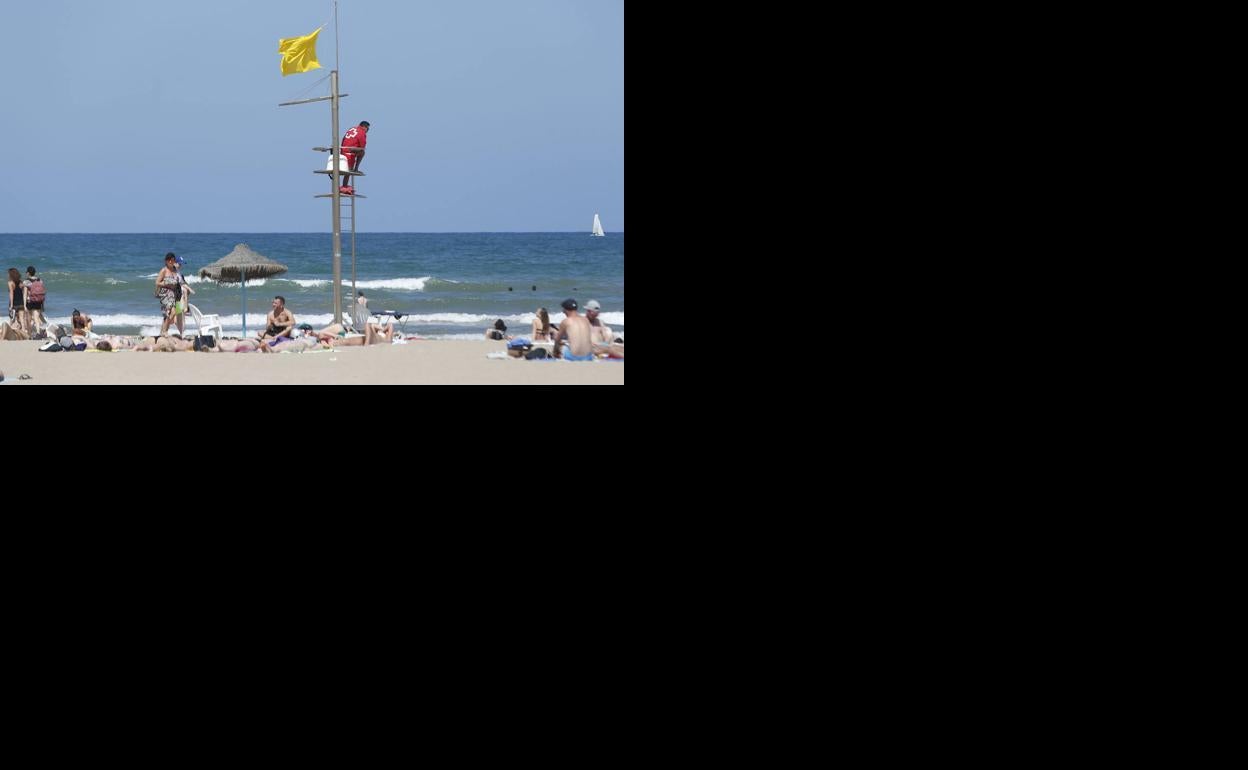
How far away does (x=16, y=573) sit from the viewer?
2012mm

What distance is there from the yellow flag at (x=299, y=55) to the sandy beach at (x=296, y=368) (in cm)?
271

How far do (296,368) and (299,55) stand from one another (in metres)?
3.66

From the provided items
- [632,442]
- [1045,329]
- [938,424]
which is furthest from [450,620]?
[1045,329]

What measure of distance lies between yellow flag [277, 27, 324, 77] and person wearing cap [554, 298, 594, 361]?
3866mm

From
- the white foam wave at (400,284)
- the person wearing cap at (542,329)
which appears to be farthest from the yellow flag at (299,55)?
the white foam wave at (400,284)

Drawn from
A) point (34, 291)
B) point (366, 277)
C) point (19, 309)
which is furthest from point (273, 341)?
point (366, 277)

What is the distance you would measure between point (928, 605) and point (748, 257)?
1018 mm

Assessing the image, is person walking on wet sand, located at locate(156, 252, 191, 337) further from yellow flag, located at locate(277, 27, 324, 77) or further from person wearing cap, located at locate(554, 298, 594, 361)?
person wearing cap, located at locate(554, 298, 594, 361)

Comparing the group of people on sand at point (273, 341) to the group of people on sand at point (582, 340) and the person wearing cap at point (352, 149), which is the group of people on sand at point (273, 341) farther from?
the group of people on sand at point (582, 340)

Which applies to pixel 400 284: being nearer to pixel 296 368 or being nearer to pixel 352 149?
pixel 352 149

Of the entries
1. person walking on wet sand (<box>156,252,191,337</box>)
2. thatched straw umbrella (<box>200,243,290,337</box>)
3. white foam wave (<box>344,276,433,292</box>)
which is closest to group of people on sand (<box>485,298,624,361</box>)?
person walking on wet sand (<box>156,252,191,337</box>)

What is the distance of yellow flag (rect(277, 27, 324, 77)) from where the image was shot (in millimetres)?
9914

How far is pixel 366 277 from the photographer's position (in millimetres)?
22766

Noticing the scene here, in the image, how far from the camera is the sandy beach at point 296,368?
744 cm
